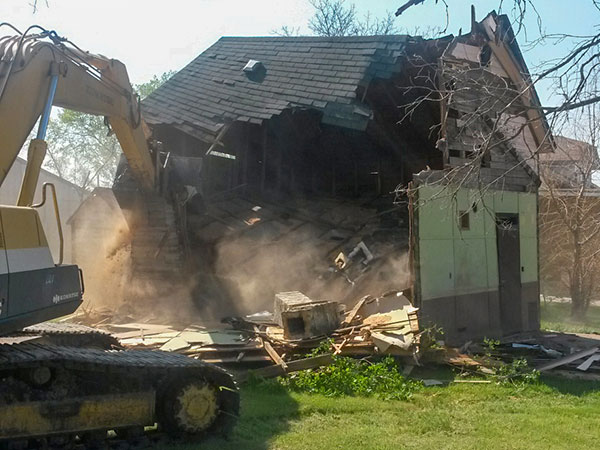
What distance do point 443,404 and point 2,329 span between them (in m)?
4.86

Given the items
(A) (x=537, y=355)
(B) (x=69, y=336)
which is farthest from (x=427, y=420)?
(A) (x=537, y=355)

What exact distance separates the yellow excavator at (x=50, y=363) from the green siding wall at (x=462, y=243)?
5266 millimetres

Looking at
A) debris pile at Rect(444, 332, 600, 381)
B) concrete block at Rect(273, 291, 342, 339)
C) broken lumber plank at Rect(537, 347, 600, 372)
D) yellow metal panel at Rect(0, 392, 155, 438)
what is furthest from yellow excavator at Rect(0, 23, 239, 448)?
broken lumber plank at Rect(537, 347, 600, 372)

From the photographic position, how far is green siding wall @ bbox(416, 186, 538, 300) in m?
10.9

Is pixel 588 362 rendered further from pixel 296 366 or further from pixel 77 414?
pixel 77 414

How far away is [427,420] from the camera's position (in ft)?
22.2

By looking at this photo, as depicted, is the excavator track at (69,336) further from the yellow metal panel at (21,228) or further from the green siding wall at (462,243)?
the green siding wall at (462,243)

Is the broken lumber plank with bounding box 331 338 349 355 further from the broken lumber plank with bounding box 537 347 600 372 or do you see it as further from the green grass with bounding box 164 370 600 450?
the broken lumber plank with bounding box 537 347 600 372

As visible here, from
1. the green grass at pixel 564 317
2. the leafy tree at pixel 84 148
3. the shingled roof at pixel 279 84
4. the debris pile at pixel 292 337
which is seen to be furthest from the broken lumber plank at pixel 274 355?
the leafy tree at pixel 84 148

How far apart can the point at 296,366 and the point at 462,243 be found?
4.91 metres

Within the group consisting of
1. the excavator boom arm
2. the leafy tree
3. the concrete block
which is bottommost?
the concrete block

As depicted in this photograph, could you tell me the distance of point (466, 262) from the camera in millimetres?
12078

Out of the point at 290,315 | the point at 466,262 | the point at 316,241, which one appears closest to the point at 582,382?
the point at 466,262

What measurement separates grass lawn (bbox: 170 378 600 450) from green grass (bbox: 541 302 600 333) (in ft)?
29.5
